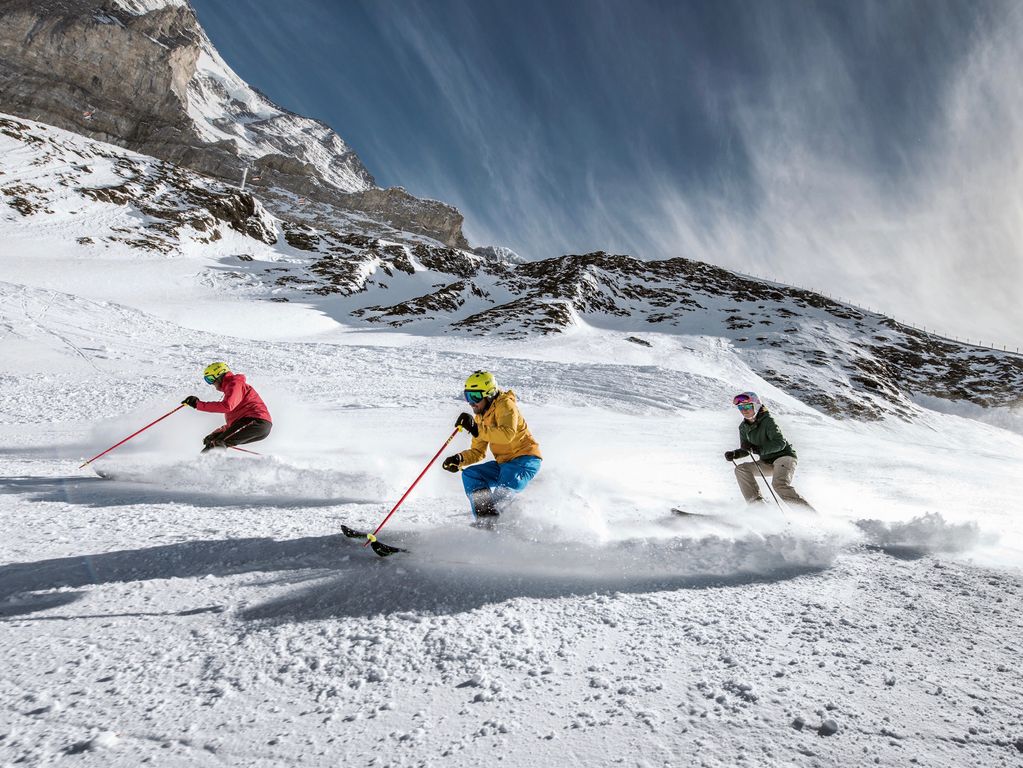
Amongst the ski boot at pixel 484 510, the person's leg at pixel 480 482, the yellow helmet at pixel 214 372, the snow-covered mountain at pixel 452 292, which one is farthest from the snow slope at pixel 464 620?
the snow-covered mountain at pixel 452 292

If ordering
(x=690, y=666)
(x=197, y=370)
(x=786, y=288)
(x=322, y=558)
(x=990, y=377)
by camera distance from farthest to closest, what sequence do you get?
(x=786, y=288) < (x=990, y=377) < (x=197, y=370) < (x=322, y=558) < (x=690, y=666)

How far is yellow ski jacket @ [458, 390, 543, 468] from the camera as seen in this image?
5293 millimetres

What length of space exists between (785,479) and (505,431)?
439 centimetres

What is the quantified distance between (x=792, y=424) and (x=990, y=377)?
180 ft

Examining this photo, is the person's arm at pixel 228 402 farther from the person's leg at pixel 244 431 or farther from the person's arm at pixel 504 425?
the person's arm at pixel 504 425

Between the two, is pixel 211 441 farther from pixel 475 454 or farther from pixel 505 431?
pixel 505 431

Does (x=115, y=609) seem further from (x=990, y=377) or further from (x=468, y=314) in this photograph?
(x=990, y=377)

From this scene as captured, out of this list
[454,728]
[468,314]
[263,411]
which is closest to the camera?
[454,728]

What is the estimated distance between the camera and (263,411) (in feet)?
26.0

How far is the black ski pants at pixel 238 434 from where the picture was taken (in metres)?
7.53

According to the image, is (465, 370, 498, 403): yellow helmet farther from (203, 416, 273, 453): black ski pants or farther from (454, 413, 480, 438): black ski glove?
(203, 416, 273, 453): black ski pants

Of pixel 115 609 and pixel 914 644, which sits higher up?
pixel 914 644

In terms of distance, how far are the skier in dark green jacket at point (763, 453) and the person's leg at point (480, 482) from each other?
385cm

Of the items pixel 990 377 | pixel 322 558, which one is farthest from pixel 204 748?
pixel 990 377
